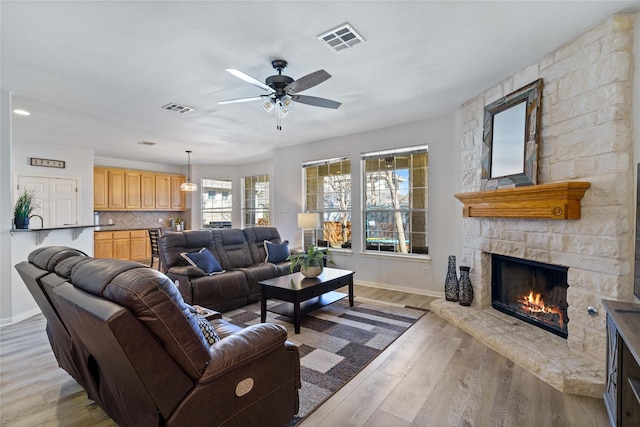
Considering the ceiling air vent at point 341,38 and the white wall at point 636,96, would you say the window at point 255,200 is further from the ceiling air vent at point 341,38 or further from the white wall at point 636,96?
the white wall at point 636,96

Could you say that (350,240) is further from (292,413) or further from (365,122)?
(292,413)

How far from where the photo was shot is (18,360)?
2740 mm

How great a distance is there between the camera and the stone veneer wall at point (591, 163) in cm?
230

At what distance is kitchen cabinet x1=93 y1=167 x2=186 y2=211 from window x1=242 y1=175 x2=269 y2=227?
5.98ft

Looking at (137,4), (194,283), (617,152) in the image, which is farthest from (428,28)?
(194,283)

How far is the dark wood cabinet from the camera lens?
164 cm

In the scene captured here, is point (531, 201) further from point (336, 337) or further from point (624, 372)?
point (336, 337)

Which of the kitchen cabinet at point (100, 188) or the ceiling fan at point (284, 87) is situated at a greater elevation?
the ceiling fan at point (284, 87)

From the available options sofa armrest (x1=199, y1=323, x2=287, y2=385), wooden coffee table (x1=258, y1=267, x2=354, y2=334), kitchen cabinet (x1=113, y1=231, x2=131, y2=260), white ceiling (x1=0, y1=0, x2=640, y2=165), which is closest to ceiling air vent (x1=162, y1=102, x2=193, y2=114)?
white ceiling (x1=0, y1=0, x2=640, y2=165)

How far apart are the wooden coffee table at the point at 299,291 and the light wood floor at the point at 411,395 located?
99cm

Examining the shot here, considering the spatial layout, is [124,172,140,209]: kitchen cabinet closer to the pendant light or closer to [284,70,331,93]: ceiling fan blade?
the pendant light

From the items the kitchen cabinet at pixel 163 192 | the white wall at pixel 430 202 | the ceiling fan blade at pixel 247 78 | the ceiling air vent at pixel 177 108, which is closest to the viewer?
the ceiling fan blade at pixel 247 78

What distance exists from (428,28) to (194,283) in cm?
358

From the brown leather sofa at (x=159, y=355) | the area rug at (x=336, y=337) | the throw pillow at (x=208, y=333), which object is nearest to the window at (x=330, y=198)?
the area rug at (x=336, y=337)
